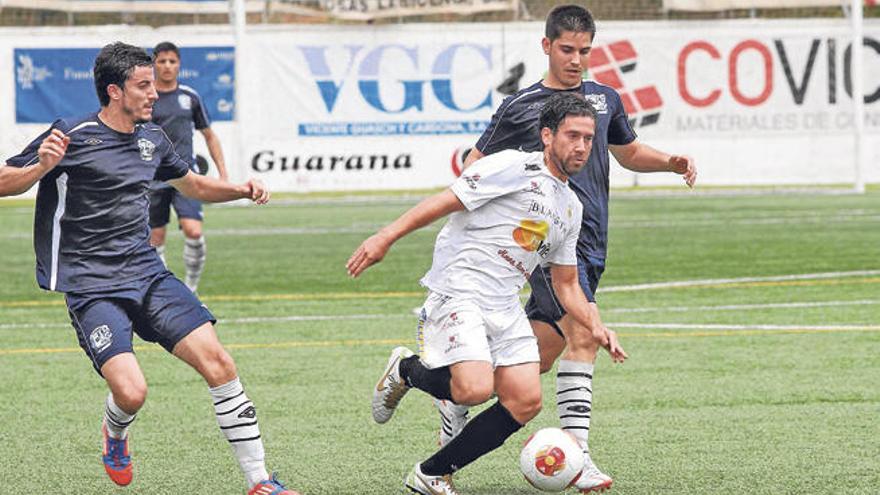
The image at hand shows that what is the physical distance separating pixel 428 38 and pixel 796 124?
22.7 ft

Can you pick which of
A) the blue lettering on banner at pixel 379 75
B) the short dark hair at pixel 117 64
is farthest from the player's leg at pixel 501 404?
the blue lettering on banner at pixel 379 75

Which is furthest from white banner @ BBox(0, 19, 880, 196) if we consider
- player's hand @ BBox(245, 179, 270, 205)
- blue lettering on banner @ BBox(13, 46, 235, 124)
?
player's hand @ BBox(245, 179, 270, 205)

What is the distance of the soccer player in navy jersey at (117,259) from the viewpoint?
681cm

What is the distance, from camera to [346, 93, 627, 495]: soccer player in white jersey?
675 cm

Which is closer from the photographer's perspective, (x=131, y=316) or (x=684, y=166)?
(x=131, y=316)

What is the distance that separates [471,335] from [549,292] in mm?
904

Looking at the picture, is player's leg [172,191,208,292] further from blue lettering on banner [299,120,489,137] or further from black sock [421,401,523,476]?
blue lettering on banner [299,120,489,137]

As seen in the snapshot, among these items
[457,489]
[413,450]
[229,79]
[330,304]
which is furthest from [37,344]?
[229,79]

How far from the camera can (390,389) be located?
299 inches

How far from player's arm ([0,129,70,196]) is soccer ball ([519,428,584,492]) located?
7.29 feet

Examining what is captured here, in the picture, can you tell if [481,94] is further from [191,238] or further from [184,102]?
[184,102]

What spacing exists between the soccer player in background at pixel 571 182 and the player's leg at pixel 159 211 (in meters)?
7.17


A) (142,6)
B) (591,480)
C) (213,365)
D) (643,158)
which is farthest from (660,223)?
(213,365)

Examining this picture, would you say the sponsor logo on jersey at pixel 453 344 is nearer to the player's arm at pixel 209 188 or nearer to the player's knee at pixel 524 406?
the player's knee at pixel 524 406
